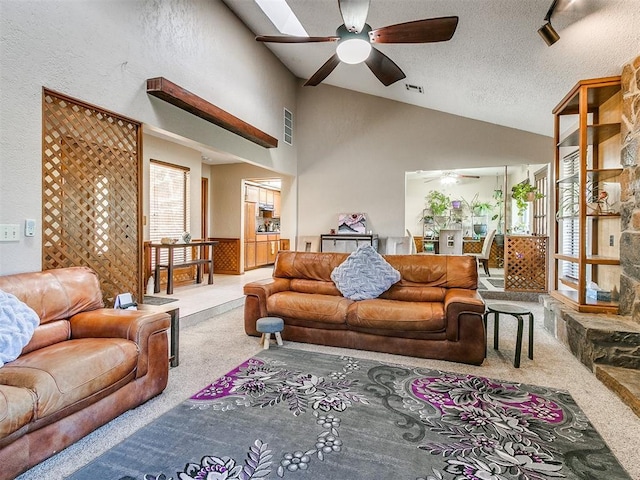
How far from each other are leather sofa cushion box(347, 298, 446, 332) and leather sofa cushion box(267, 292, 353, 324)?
12 cm

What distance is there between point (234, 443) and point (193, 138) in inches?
141

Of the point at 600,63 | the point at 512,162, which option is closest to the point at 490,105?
the point at 512,162

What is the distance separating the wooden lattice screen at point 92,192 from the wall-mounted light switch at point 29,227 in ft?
0.30

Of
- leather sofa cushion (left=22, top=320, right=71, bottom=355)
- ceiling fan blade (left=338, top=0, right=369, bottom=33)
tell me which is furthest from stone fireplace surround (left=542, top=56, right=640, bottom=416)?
leather sofa cushion (left=22, top=320, right=71, bottom=355)

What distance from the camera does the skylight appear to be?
4.74 m

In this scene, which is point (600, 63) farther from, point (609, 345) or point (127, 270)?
point (127, 270)

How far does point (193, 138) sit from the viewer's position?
4.22 meters

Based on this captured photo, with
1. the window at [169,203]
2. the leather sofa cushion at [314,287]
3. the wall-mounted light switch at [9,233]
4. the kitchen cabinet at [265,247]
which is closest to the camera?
the wall-mounted light switch at [9,233]

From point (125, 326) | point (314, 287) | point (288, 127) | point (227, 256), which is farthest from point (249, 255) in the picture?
point (125, 326)

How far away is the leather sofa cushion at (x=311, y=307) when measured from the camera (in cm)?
328

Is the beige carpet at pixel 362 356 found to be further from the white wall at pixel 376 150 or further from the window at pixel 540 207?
the white wall at pixel 376 150

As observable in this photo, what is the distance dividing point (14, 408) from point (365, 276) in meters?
2.79

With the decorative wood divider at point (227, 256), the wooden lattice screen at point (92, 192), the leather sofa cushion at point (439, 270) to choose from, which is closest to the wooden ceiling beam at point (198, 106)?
the wooden lattice screen at point (92, 192)

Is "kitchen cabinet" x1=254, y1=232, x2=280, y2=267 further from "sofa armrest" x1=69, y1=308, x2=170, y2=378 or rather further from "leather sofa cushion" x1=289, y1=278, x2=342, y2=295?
"sofa armrest" x1=69, y1=308, x2=170, y2=378
